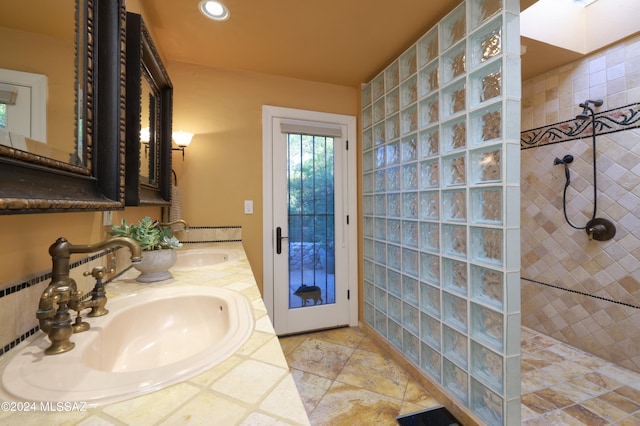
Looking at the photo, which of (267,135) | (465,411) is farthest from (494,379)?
(267,135)

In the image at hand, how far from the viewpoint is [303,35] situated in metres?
1.87

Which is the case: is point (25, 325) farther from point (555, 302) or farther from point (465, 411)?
point (555, 302)

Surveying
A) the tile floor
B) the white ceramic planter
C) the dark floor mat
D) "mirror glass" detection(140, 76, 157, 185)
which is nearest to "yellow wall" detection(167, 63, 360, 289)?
"mirror glass" detection(140, 76, 157, 185)

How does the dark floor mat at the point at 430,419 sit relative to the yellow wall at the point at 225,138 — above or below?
below

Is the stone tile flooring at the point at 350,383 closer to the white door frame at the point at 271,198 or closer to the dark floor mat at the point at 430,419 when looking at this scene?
the dark floor mat at the point at 430,419

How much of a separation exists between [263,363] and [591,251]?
2.68 metres

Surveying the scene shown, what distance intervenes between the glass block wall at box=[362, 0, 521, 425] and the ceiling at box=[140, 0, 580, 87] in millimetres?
163

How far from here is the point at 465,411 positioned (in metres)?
1.45

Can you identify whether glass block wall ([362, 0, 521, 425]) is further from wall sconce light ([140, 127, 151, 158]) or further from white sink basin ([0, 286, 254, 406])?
wall sconce light ([140, 127, 151, 158])

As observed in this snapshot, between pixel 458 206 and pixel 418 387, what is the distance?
3.85 ft

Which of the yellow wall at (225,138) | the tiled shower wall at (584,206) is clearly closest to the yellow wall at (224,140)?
the yellow wall at (225,138)

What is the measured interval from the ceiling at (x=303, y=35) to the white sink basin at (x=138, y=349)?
163 cm

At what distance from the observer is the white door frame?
2.41 meters

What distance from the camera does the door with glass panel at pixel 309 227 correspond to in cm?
245
